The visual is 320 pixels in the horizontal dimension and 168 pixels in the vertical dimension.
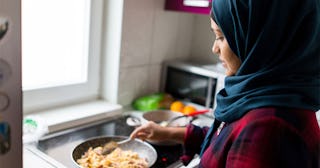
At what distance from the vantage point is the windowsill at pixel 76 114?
125cm

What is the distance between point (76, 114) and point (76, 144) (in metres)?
0.20

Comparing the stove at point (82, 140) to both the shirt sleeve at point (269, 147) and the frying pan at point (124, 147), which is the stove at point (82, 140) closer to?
the frying pan at point (124, 147)

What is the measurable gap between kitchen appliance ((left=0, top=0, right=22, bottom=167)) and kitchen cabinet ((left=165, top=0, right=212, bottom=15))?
91cm

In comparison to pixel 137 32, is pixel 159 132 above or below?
below

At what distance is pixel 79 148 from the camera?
1.12 m

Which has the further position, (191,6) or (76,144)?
(191,6)

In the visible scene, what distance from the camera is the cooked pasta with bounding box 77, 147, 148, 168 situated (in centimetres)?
104

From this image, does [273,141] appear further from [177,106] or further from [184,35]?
[184,35]

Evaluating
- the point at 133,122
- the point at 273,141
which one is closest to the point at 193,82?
the point at 133,122

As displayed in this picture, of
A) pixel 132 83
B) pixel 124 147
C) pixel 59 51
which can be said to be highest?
pixel 59 51

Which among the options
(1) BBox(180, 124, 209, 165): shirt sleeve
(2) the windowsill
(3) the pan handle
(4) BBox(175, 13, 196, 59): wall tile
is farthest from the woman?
(4) BBox(175, 13, 196, 59): wall tile

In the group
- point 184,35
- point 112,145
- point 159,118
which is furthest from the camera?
point 184,35

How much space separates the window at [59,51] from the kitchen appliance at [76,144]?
0.60 feet

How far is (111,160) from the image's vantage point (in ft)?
3.53
